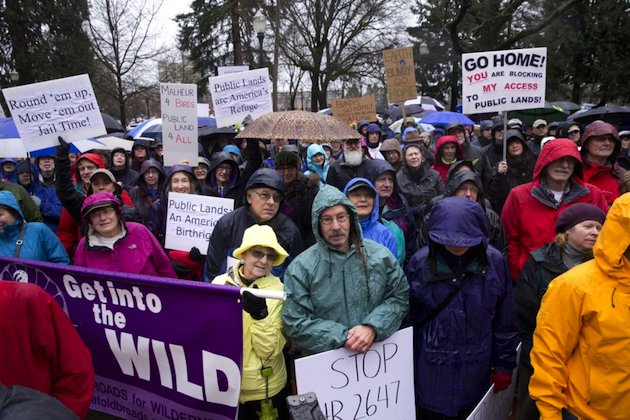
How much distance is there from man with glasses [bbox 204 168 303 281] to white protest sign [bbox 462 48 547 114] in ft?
9.91

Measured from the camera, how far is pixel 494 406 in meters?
2.63

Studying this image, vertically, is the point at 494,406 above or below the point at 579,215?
below

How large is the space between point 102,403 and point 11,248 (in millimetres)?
1386

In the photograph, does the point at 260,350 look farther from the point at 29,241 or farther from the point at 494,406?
the point at 29,241

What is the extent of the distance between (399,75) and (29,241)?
766 centimetres

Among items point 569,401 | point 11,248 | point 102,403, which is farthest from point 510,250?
point 11,248

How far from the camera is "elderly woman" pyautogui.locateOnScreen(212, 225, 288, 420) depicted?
2.57 meters

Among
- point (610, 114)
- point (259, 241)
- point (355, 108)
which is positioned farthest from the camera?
point (610, 114)

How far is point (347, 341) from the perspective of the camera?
7.95 feet

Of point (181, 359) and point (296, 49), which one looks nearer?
point (181, 359)

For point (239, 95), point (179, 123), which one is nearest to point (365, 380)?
point (179, 123)

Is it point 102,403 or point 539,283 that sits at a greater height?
point 539,283

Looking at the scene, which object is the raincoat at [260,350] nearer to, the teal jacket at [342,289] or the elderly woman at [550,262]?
the teal jacket at [342,289]

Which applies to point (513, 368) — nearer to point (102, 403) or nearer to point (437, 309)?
point (437, 309)
